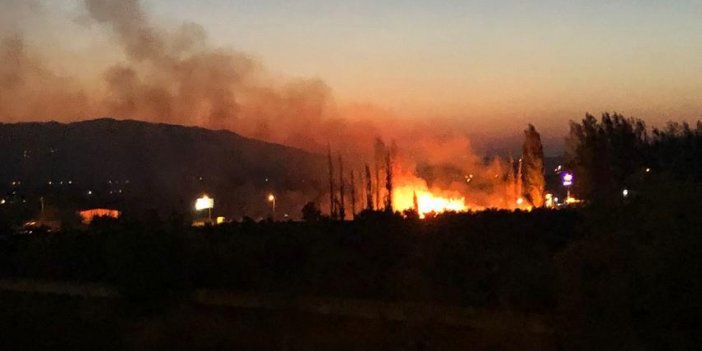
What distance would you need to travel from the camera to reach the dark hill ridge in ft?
363

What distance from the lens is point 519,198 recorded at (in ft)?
206

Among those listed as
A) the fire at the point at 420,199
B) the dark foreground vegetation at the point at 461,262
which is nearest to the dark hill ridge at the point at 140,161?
the fire at the point at 420,199

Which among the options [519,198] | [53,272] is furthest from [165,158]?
[53,272]

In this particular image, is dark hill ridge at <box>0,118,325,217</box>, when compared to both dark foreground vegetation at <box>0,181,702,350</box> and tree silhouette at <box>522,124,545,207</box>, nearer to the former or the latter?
tree silhouette at <box>522,124,545,207</box>

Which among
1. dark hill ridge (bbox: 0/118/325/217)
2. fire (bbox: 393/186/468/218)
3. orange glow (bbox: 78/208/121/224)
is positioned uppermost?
dark hill ridge (bbox: 0/118/325/217)

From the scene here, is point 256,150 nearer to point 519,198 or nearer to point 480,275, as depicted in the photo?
point 519,198

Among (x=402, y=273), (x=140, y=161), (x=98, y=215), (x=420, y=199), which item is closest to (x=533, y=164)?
(x=420, y=199)

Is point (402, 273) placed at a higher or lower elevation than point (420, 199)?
lower

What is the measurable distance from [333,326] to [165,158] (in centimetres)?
11843

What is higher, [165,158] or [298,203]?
[165,158]

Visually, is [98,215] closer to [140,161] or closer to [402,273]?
[402,273]

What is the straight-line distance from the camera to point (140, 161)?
420 ft

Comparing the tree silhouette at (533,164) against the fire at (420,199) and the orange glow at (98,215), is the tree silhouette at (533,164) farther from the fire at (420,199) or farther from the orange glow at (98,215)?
the orange glow at (98,215)

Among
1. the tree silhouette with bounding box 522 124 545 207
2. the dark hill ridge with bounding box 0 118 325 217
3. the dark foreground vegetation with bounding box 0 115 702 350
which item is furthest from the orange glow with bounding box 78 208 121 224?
the dark hill ridge with bounding box 0 118 325 217
